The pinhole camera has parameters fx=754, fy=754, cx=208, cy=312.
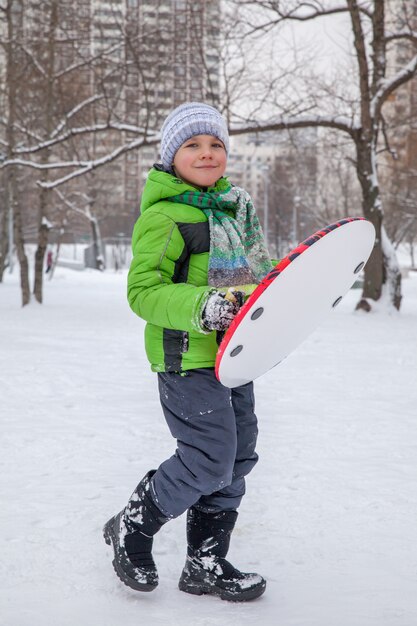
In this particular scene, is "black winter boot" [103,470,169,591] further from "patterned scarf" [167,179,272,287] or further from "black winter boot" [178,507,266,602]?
"patterned scarf" [167,179,272,287]

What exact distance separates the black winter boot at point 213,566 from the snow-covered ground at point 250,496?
5 centimetres

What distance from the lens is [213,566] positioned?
2.43m

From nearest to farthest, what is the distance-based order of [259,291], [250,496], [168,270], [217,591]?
[259,291]
[168,270]
[217,591]
[250,496]

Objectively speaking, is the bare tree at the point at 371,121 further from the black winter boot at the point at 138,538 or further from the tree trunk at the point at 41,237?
the black winter boot at the point at 138,538

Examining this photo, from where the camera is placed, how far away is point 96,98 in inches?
571

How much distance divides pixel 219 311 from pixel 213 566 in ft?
2.89

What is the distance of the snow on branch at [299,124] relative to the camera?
42.7 feet

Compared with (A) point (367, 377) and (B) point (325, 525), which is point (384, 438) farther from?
(A) point (367, 377)

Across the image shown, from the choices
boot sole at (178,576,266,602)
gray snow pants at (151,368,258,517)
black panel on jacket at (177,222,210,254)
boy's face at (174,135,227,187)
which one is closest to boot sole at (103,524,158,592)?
boot sole at (178,576,266,602)

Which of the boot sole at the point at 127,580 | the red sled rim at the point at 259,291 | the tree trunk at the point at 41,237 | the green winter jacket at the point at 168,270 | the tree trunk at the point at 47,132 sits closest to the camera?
the red sled rim at the point at 259,291

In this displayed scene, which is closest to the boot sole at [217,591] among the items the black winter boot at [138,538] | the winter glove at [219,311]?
the black winter boot at [138,538]

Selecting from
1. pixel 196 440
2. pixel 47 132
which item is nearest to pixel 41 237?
pixel 47 132

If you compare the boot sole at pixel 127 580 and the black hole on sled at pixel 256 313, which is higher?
the black hole on sled at pixel 256 313

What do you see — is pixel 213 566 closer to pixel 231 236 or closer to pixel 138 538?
pixel 138 538
